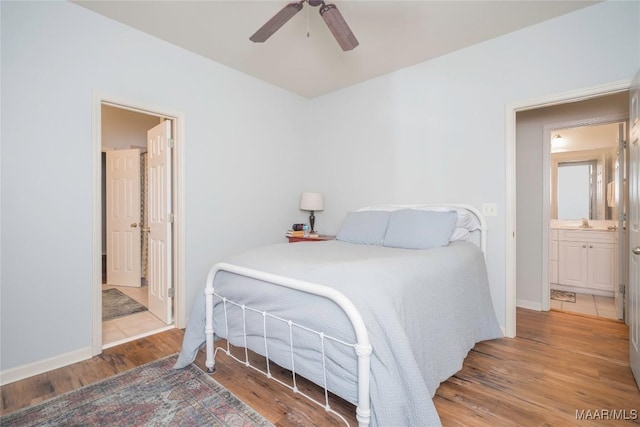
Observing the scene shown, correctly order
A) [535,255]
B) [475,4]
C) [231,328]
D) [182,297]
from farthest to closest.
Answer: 1. [535,255]
2. [182,297]
3. [475,4]
4. [231,328]

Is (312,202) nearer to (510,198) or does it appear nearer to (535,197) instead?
(510,198)

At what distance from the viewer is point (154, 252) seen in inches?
121

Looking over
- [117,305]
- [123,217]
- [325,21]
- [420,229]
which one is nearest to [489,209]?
[420,229]

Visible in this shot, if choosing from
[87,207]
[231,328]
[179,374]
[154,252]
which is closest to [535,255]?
[231,328]

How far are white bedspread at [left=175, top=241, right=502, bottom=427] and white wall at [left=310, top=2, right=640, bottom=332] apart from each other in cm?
85

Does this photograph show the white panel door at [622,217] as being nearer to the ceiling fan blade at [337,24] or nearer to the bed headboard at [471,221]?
the bed headboard at [471,221]

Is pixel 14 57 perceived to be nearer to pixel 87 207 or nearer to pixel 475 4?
pixel 87 207

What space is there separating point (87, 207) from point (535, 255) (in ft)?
13.8

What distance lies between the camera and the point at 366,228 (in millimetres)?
2896

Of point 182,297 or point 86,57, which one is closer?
point 86,57

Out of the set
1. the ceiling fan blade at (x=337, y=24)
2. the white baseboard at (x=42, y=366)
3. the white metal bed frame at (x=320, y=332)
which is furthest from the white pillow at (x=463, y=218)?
the white baseboard at (x=42, y=366)

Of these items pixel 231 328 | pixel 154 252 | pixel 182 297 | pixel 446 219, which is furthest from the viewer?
pixel 154 252

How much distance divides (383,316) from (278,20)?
1.84m

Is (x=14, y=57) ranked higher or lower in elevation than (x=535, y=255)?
higher
